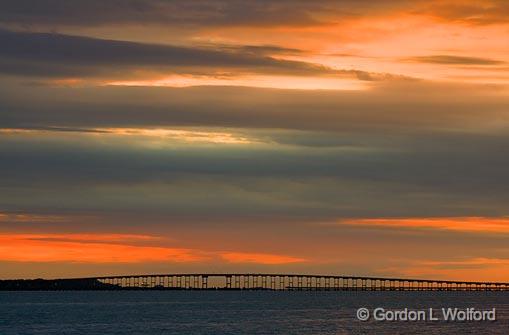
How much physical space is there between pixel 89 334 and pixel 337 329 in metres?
30.3

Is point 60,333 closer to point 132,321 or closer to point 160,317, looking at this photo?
point 132,321

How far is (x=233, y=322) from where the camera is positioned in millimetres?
177625

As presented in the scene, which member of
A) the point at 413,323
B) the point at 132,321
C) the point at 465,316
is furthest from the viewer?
the point at 465,316

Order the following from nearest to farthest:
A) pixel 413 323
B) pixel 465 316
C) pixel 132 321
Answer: pixel 413 323
pixel 132 321
pixel 465 316

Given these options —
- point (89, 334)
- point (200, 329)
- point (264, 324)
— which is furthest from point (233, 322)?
point (89, 334)

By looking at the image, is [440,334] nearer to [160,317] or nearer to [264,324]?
[264,324]

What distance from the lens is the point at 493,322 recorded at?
175 m

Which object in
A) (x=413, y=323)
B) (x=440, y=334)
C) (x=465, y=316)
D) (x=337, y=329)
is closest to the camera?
(x=440, y=334)

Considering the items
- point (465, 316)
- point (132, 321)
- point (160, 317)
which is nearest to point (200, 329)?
point (132, 321)

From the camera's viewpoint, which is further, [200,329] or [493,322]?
[493,322]

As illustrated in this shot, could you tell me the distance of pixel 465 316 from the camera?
640ft

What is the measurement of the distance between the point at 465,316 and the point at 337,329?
152 ft

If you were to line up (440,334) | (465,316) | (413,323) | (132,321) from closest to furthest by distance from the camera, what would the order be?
1. (440,334)
2. (413,323)
3. (132,321)
4. (465,316)

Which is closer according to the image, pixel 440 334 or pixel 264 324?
pixel 440 334
